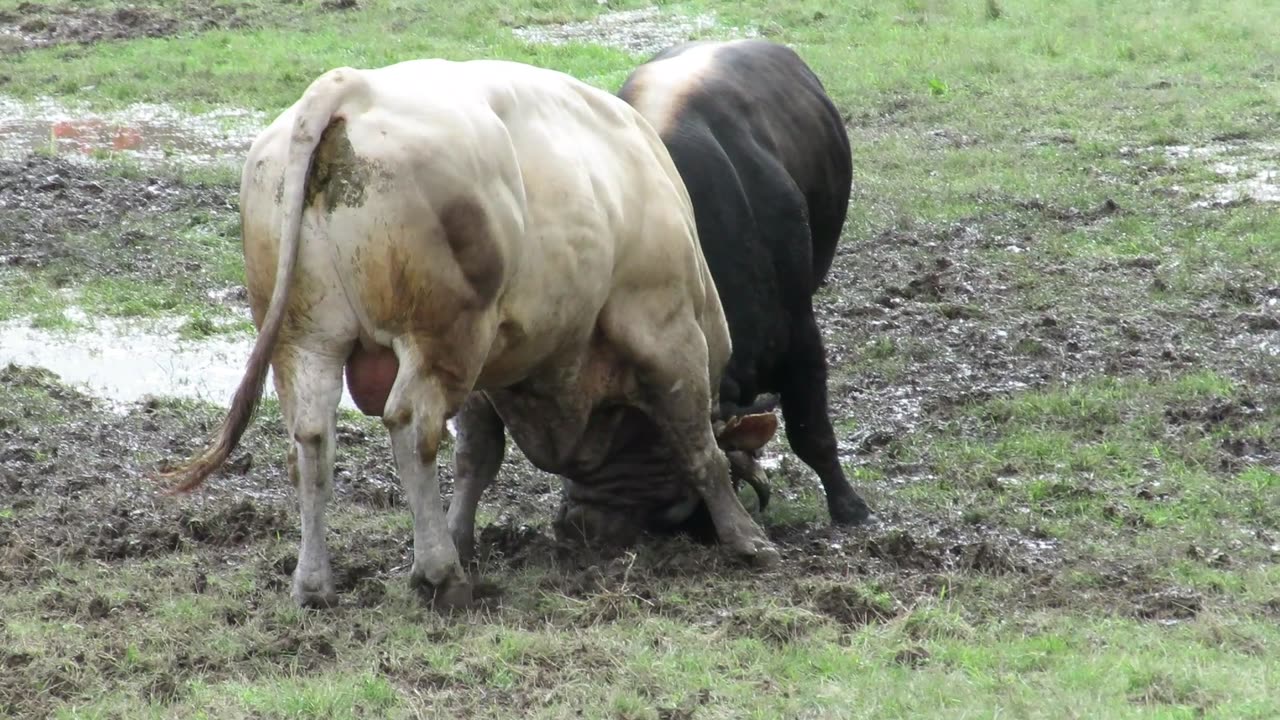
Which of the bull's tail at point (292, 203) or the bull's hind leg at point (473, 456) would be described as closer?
the bull's tail at point (292, 203)

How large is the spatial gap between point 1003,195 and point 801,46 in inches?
232

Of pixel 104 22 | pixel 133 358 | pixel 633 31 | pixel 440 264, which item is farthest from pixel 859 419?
pixel 104 22

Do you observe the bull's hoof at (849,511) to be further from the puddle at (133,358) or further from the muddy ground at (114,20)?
the muddy ground at (114,20)

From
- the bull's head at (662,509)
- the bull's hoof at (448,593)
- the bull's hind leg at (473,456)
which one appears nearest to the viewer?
the bull's hoof at (448,593)

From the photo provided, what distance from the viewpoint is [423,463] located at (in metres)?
4.94

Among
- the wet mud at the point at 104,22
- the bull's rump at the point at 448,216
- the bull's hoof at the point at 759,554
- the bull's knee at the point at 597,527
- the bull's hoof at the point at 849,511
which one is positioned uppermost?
the bull's rump at the point at 448,216

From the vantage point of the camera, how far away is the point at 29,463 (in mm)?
6887

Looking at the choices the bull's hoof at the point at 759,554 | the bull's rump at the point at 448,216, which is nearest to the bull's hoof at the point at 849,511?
the bull's hoof at the point at 759,554

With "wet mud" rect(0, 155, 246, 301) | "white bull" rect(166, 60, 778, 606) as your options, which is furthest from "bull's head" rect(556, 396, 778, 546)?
"wet mud" rect(0, 155, 246, 301)

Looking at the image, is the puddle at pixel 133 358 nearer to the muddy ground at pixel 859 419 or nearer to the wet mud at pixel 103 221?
the muddy ground at pixel 859 419

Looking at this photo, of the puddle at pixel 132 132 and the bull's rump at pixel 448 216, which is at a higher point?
the bull's rump at pixel 448 216

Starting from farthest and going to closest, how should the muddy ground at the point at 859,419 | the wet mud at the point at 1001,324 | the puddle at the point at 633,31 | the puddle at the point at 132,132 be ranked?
the puddle at the point at 633,31 → the puddle at the point at 132,132 → the wet mud at the point at 1001,324 → the muddy ground at the point at 859,419

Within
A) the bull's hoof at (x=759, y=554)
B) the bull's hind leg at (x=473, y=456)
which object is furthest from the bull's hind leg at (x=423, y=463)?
the bull's hoof at (x=759, y=554)

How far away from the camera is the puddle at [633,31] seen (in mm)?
17297
